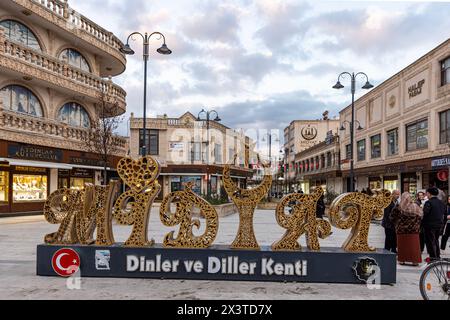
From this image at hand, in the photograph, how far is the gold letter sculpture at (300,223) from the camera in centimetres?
677

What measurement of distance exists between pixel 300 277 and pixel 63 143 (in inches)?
736

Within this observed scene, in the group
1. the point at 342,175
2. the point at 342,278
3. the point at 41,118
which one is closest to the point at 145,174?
the point at 342,278

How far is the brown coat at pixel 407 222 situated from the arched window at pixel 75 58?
817 inches

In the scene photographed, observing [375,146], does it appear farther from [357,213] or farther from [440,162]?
[357,213]

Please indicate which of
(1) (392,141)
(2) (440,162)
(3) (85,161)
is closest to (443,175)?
(2) (440,162)

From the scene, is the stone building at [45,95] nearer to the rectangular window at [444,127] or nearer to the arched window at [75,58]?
the arched window at [75,58]

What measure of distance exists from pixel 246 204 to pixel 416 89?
2198 centimetres

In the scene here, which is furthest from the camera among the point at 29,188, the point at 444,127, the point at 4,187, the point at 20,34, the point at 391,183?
the point at 391,183

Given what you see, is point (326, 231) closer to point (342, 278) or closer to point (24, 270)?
point (342, 278)

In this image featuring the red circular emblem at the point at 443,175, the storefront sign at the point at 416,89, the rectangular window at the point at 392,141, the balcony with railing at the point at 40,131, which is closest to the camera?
the balcony with railing at the point at 40,131

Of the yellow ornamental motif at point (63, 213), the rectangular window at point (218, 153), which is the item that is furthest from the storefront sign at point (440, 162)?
the rectangular window at point (218, 153)

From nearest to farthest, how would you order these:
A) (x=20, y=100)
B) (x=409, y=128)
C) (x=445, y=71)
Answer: (x=20, y=100)
(x=445, y=71)
(x=409, y=128)

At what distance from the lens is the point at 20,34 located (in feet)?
65.2

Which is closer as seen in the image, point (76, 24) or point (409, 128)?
point (76, 24)
